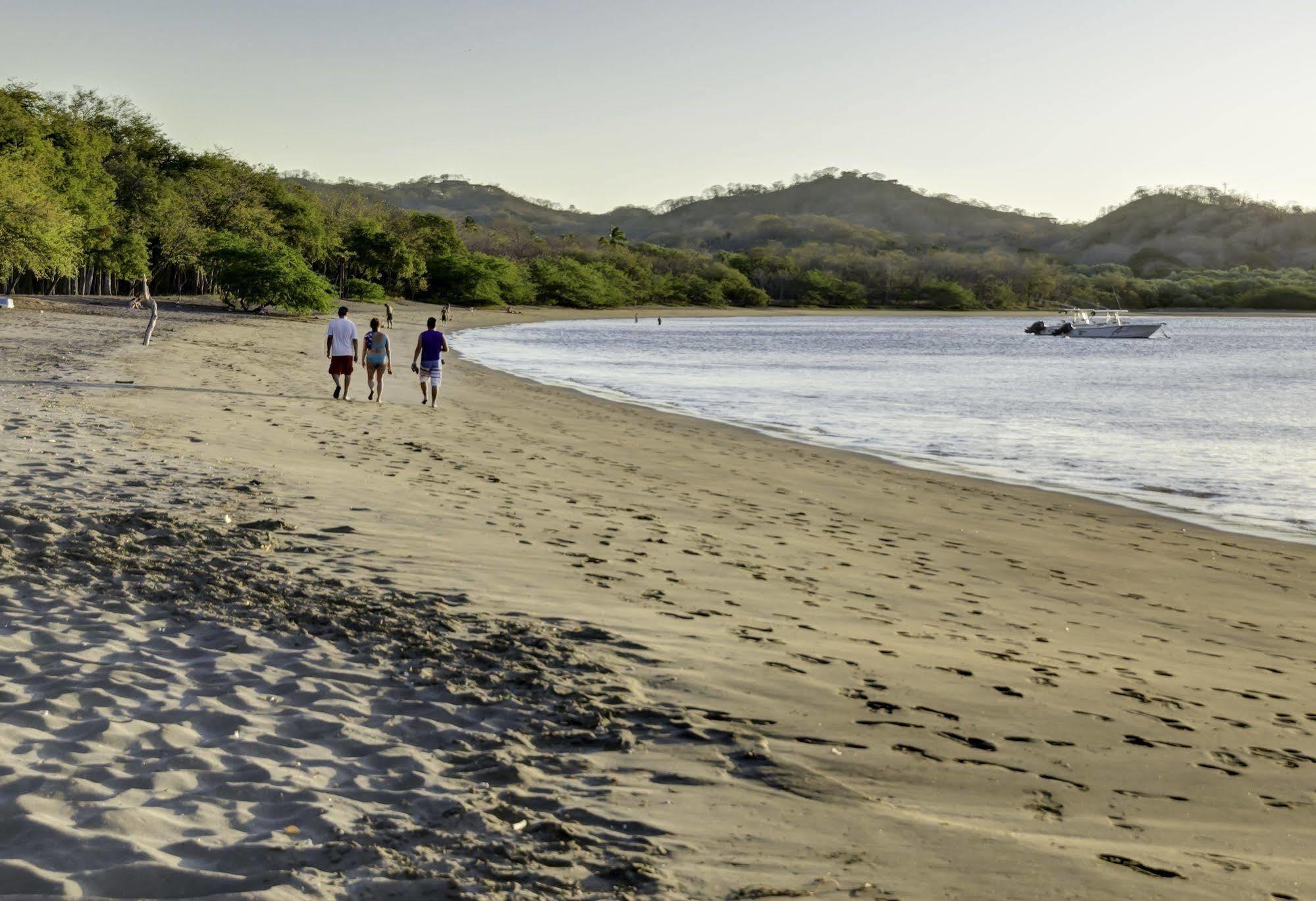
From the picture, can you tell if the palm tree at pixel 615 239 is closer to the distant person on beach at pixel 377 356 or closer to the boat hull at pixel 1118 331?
the boat hull at pixel 1118 331

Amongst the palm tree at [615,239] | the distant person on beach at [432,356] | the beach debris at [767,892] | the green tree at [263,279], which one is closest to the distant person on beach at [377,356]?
the distant person on beach at [432,356]

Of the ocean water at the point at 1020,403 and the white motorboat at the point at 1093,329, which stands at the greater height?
the white motorboat at the point at 1093,329

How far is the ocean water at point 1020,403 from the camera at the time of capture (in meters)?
16.5

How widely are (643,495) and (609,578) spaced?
4.13 metres

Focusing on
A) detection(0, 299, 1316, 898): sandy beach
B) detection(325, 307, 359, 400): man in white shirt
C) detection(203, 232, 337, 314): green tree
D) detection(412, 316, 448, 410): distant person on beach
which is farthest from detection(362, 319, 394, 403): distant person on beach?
detection(203, 232, 337, 314): green tree

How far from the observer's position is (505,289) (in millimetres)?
114625

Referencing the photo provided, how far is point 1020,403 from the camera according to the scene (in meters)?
31.6

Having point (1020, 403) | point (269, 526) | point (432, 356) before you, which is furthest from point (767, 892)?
point (1020, 403)

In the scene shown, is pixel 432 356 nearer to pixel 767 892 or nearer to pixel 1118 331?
pixel 767 892

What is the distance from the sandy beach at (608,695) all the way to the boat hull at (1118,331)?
306 ft

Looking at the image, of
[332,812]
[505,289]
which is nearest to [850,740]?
[332,812]

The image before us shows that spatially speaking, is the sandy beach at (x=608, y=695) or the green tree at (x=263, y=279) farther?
the green tree at (x=263, y=279)

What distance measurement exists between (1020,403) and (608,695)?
28651 mm

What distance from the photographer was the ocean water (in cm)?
1647
